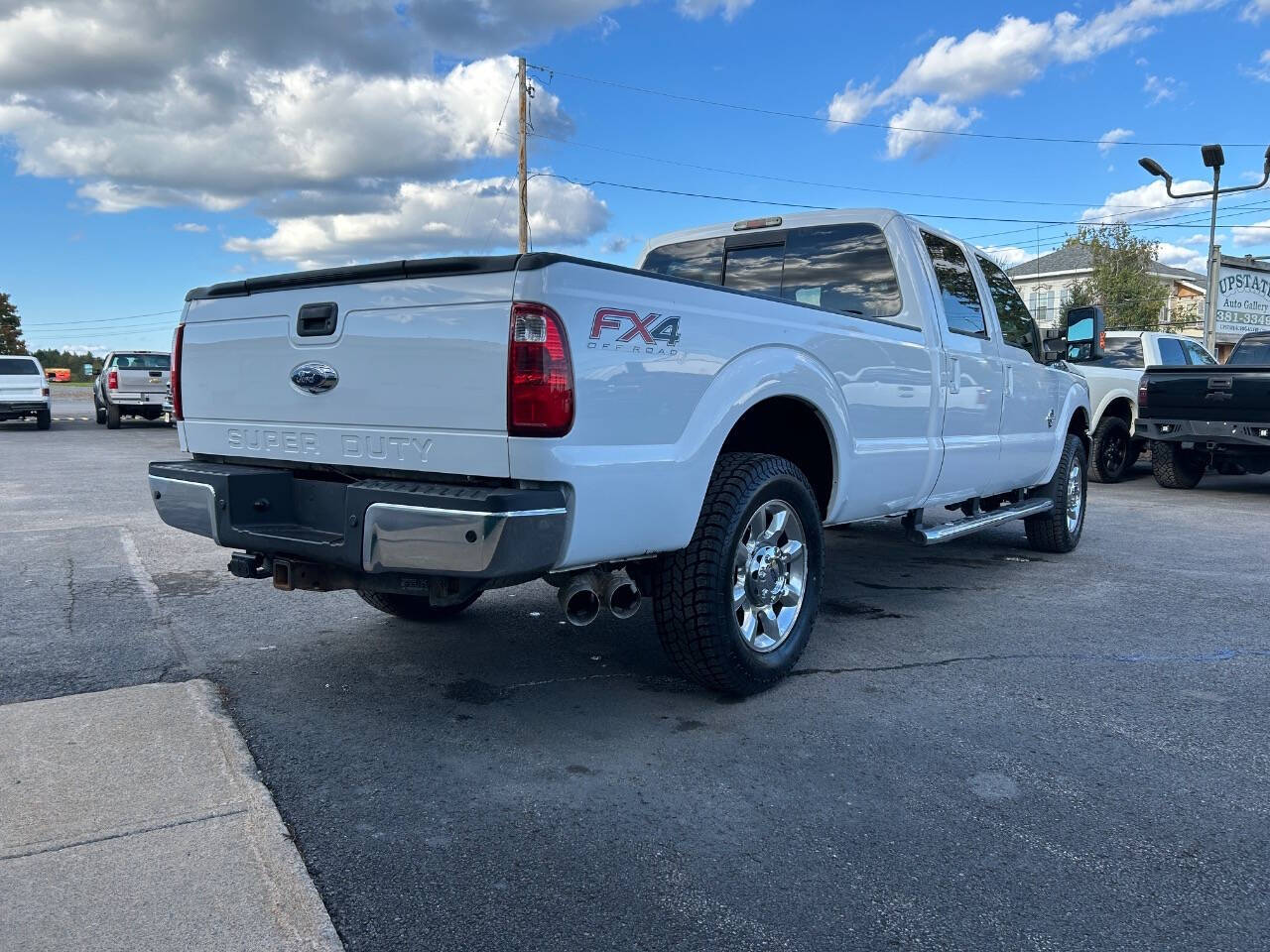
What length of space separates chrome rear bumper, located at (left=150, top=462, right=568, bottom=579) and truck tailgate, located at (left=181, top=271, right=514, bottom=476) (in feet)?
0.41

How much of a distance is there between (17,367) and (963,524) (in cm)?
2101

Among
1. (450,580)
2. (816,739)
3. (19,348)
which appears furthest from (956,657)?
(19,348)

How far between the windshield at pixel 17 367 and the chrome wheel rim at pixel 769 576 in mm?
20909

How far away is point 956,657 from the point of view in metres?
4.52

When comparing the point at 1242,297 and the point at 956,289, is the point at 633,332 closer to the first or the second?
the point at 956,289

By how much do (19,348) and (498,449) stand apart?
272 feet

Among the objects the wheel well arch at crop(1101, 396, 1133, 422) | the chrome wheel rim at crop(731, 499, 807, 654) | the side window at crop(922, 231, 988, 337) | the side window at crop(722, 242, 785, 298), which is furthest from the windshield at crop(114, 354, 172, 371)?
the chrome wheel rim at crop(731, 499, 807, 654)

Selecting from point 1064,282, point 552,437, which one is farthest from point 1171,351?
point 1064,282

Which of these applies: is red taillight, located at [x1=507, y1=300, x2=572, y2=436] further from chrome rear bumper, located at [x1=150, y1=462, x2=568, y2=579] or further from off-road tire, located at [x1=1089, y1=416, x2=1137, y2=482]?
off-road tire, located at [x1=1089, y1=416, x2=1137, y2=482]

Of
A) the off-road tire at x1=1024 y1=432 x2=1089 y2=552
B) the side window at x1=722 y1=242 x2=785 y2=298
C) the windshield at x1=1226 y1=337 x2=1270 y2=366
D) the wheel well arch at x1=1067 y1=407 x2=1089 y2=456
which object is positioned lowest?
the off-road tire at x1=1024 y1=432 x2=1089 y2=552

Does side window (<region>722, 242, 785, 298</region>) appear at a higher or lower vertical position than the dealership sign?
lower

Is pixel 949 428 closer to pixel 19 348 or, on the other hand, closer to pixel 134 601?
pixel 134 601

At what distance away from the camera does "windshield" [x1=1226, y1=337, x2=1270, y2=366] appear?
12125 millimetres

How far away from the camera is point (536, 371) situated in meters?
2.90
